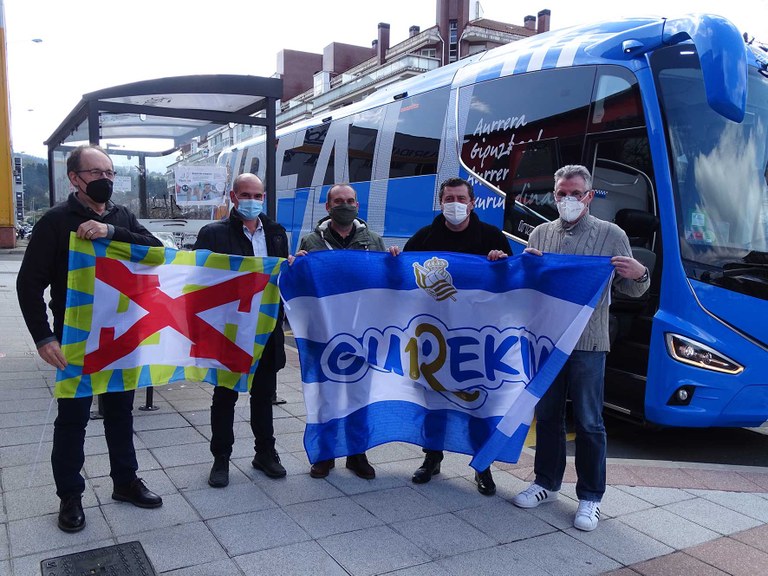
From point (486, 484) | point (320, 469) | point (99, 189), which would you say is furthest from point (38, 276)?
point (486, 484)

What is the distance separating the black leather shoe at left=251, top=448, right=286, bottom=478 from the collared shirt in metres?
1.31

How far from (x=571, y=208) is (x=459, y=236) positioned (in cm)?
82

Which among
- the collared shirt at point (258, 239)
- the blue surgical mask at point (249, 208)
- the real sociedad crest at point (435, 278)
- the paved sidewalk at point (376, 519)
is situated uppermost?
the blue surgical mask at point (249, 208)

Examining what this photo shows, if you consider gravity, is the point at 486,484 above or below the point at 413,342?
below

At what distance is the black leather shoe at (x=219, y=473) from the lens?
13.0 feet

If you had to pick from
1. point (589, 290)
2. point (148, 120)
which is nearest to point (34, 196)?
point (148, 120)

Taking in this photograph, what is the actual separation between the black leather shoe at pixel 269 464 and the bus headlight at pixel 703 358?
2.91 m

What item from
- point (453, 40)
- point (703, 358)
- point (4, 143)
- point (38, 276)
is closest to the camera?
point (38, 276)

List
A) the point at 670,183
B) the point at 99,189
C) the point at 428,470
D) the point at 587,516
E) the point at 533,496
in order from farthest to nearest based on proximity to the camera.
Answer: the point at 670,183 < the point at 428,470 < the point at 533,496 < the point at 587,516 < the point at 99,189

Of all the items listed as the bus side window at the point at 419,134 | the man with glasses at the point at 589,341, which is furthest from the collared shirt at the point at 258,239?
the bus side window at the point at 419,134

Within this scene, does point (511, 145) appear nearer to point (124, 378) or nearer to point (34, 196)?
point (124, 378)

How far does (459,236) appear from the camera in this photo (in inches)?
167

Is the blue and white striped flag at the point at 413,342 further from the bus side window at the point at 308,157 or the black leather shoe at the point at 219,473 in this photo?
the bus side window at the point at 308,157

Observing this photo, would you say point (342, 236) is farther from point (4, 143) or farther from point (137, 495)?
point (4, 143)
